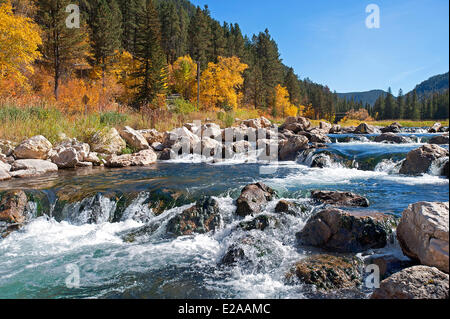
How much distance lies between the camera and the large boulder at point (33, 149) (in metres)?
9.21

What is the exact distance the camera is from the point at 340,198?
5.71m

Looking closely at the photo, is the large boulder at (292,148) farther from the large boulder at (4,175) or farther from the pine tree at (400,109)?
the pine tree at (400,109)

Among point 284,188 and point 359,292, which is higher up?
point 284,188

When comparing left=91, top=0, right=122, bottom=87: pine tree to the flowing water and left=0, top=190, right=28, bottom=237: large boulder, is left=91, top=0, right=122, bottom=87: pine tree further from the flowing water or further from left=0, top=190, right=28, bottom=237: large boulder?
left=0, top=190, right=28, bottom=237: large boulder

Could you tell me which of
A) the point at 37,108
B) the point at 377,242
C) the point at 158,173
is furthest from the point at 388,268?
the point at 37,108

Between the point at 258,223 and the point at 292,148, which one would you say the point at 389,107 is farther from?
the point at 258,223

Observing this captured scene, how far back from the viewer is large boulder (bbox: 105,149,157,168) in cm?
1034

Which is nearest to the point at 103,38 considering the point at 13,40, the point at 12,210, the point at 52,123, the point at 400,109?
the point at 13,40

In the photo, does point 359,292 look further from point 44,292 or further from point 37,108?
point 37,108

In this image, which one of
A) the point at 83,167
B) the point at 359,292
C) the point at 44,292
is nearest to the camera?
the point at 359,292

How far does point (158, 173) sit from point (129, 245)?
14.5 ft

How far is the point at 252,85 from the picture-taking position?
46625mm

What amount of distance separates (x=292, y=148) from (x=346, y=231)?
8491 millimetres

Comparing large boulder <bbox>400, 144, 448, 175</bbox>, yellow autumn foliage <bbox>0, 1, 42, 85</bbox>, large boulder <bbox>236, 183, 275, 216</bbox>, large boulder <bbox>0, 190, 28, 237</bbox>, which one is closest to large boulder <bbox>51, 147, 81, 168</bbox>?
large boulder <bbox>0, 190, 28, 237</bbox>
